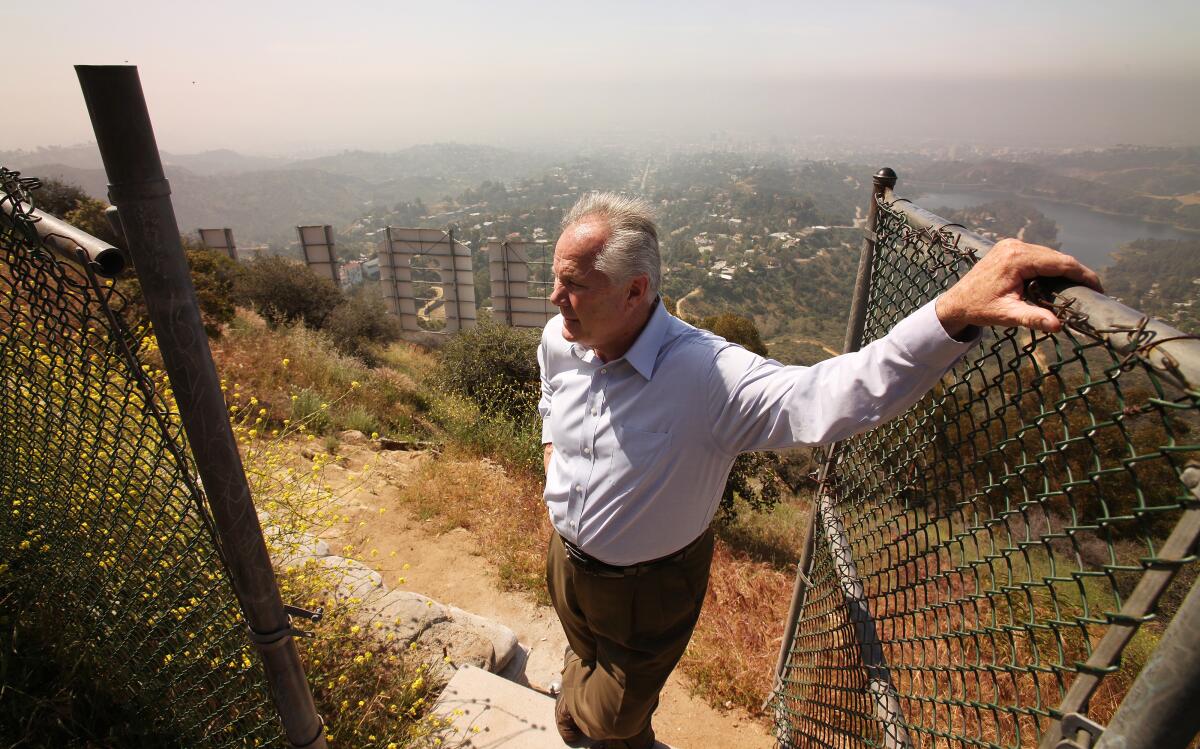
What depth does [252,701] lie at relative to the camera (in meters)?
2.35

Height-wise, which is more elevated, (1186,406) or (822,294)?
(1186,406)

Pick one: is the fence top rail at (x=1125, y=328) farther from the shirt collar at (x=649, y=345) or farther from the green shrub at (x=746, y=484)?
the green shrub at (x=746, y=484)

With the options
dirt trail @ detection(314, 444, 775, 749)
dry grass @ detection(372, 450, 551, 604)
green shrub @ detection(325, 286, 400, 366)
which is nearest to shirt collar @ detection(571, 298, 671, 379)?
dirt trail @ detection(314, 444, 775, 749)

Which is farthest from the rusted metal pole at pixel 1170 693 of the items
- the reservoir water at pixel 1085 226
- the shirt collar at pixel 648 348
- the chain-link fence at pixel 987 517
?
the reservoir water at pixel 1085 226

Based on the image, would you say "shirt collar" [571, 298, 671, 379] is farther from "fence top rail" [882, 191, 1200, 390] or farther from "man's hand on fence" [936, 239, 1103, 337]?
"fence top rail" [882, 191, 1200, 390]

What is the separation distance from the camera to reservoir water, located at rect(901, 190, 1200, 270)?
32.4 m

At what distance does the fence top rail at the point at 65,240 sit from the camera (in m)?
1.35

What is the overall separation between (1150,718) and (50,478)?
11.7ft

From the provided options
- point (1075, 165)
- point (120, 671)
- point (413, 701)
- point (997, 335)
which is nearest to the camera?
point (997, 335)

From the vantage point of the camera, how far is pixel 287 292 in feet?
60.1

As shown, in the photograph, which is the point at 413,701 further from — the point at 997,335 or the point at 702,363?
the point at 997,335

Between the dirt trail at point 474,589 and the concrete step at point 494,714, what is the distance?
1.92 ft

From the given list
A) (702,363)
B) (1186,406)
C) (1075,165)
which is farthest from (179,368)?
(1075,165)

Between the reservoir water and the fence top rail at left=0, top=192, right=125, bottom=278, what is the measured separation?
32.0 meters
